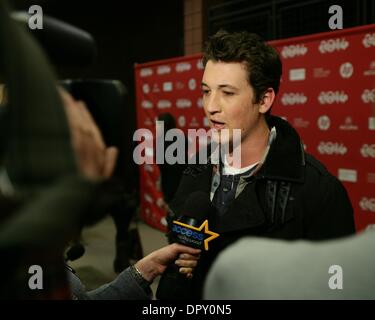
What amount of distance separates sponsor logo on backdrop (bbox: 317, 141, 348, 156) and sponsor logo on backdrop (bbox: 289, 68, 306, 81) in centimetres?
32

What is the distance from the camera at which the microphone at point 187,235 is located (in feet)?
2.05

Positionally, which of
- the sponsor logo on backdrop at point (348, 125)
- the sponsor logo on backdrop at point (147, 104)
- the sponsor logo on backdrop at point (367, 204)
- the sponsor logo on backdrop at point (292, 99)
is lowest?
the sponsor logo on backdrop at point (367, 204)

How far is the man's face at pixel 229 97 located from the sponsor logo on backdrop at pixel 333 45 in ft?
4.12

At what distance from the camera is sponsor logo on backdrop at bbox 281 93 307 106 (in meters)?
2.09

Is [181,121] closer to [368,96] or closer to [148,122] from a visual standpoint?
[148,122]

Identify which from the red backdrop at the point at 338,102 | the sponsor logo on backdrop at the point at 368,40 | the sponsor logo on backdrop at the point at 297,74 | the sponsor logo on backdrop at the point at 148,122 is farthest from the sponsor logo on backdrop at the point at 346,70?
the sponsor logo on backdrop at the point at 148,122

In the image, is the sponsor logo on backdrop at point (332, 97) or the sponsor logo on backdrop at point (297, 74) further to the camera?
the sponsor logo on backdrop at point (297, 74)

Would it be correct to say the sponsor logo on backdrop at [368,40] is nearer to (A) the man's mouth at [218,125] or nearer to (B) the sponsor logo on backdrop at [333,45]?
(B) the sponsor logo on backdrop at [333,45]

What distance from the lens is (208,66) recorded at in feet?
2.52

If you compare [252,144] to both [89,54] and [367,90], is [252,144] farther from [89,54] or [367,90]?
[367,90]

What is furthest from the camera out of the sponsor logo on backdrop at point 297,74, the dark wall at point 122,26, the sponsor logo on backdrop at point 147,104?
the sponsor logo on backdrop at point 147,104
